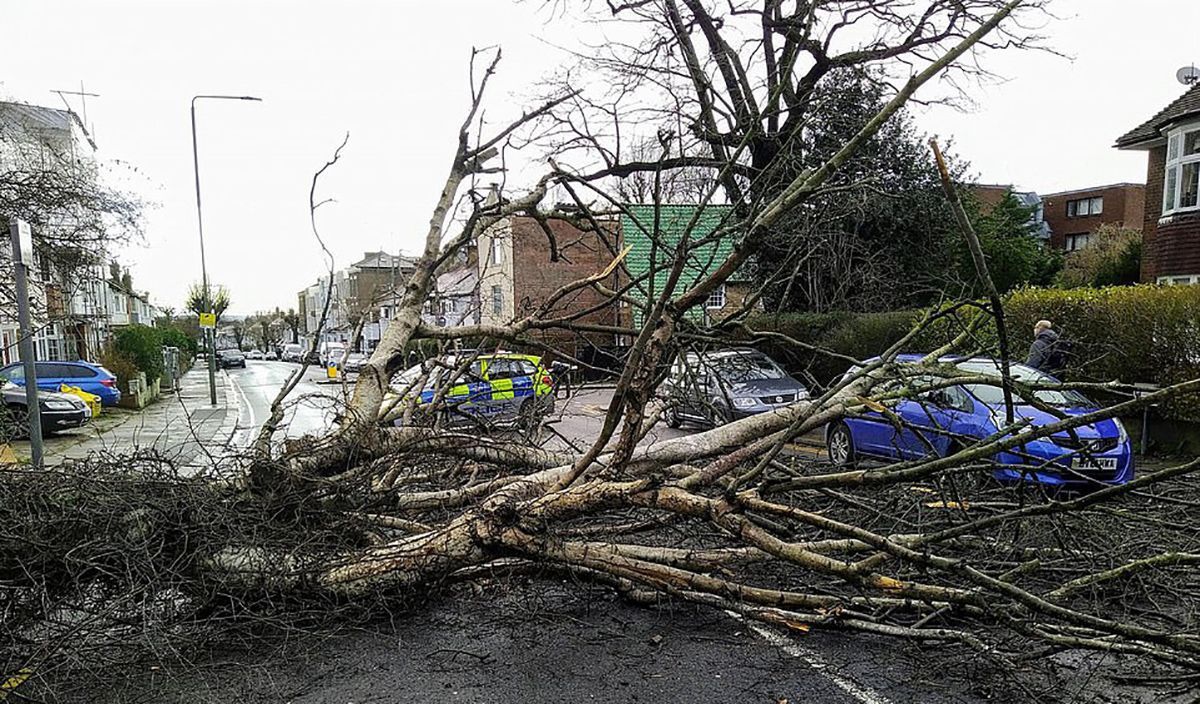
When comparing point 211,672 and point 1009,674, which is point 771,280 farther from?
point 211,672

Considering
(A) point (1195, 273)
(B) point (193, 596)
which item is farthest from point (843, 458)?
(A) point (1195, 273)

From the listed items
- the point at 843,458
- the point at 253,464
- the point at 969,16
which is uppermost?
the point at 969,16

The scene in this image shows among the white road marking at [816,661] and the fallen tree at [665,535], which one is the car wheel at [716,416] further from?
the white road marking at [816,661]

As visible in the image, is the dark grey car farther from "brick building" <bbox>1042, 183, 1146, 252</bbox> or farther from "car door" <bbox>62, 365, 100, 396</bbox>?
"brick building" <bbox>1042, 183, 1146, 252</bbox>

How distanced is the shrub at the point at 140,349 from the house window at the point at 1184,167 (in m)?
28.2

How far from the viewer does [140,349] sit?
23391 mm

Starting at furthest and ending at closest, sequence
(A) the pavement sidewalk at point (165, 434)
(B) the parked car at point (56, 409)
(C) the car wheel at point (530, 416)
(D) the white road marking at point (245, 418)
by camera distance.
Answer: (D) the white road marking at point (245, 418)
(B) the parked car at point (56, 409)
(C) the car wheel at point (530, 416)
(A) the pavement sidewalk at point (165, 434)

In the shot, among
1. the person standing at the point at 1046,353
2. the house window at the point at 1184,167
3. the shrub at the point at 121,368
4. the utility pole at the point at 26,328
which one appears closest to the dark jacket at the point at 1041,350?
the person standing at the point at 1046,353

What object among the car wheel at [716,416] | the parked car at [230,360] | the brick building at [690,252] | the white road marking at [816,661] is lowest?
the parked car at [230,360]

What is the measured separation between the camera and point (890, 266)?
14.8m

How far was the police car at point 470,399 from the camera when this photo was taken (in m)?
6.23

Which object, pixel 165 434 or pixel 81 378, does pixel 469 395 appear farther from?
pixel 81 378

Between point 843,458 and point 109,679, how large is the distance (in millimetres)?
8264

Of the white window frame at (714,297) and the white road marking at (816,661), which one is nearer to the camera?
the white road marking at (816,661)
